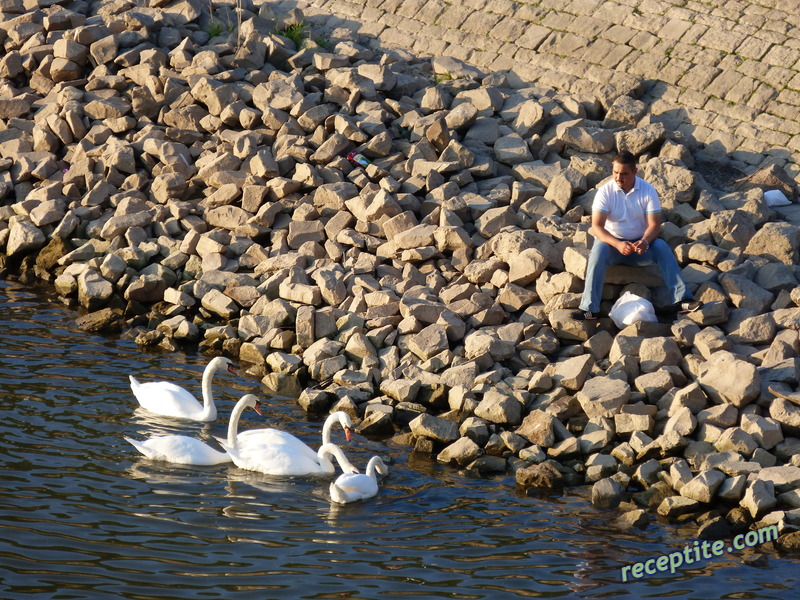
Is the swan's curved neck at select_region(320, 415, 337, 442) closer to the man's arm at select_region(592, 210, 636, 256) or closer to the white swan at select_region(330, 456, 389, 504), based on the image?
the white swan at select_region(330, 456, 389, 504)

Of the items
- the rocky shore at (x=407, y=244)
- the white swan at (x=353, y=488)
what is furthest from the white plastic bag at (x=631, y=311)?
the white swan at (x=353, y=488)

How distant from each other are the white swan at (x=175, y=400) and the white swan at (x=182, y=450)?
64cm

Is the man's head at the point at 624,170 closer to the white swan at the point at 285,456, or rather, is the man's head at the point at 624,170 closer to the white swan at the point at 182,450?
the white swan at the point at 285,456

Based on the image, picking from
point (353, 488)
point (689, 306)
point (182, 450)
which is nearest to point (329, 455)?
point (353, 488)

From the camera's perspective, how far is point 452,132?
39.6 ft

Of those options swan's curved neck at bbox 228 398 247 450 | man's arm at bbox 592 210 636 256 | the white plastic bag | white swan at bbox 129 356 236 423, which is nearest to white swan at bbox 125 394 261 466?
swan's curved neck at bbox 228 398 247 450

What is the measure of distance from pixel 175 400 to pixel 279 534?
93.4 inches

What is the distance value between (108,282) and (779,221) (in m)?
7.17

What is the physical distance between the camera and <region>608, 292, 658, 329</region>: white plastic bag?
9.55m

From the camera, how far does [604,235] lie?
969cm

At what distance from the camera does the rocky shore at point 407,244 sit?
8.57 metres

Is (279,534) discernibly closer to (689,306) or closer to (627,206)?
(689,306)

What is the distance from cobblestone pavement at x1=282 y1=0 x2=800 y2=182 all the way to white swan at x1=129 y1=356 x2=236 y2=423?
20.2 feet

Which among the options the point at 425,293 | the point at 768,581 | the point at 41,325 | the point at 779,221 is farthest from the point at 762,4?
→ the point at 41,325
